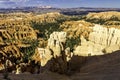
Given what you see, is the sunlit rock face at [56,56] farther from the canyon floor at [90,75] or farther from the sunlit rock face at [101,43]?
the sunlit rock face at [101,43]

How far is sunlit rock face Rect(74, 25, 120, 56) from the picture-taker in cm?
3834

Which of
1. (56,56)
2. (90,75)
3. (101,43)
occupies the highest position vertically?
(56,56)

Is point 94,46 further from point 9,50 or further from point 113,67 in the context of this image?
point 9,50

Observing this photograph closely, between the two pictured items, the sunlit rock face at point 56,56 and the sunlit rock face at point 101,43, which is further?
the sunlit rock face at point 101,43

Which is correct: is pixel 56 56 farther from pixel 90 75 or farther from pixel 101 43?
pixel 101 43

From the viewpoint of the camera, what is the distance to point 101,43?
4994 centimetres

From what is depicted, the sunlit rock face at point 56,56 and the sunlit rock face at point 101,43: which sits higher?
the sunlit rock face at point 56,56

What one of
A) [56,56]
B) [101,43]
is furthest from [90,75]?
[101,43]

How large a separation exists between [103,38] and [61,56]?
24.8 m

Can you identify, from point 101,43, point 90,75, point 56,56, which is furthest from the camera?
point 101,43

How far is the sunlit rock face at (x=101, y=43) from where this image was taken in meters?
38.3

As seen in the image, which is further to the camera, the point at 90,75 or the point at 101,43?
the point at 101,43

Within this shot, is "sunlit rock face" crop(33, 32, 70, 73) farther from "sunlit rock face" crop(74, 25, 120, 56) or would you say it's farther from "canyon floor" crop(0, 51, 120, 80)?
"sunlit rock face" crop(74, 25, 120, 56)

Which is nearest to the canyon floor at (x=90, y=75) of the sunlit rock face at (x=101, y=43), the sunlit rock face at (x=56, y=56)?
the sunlit rock face at (x=56, y=56)
